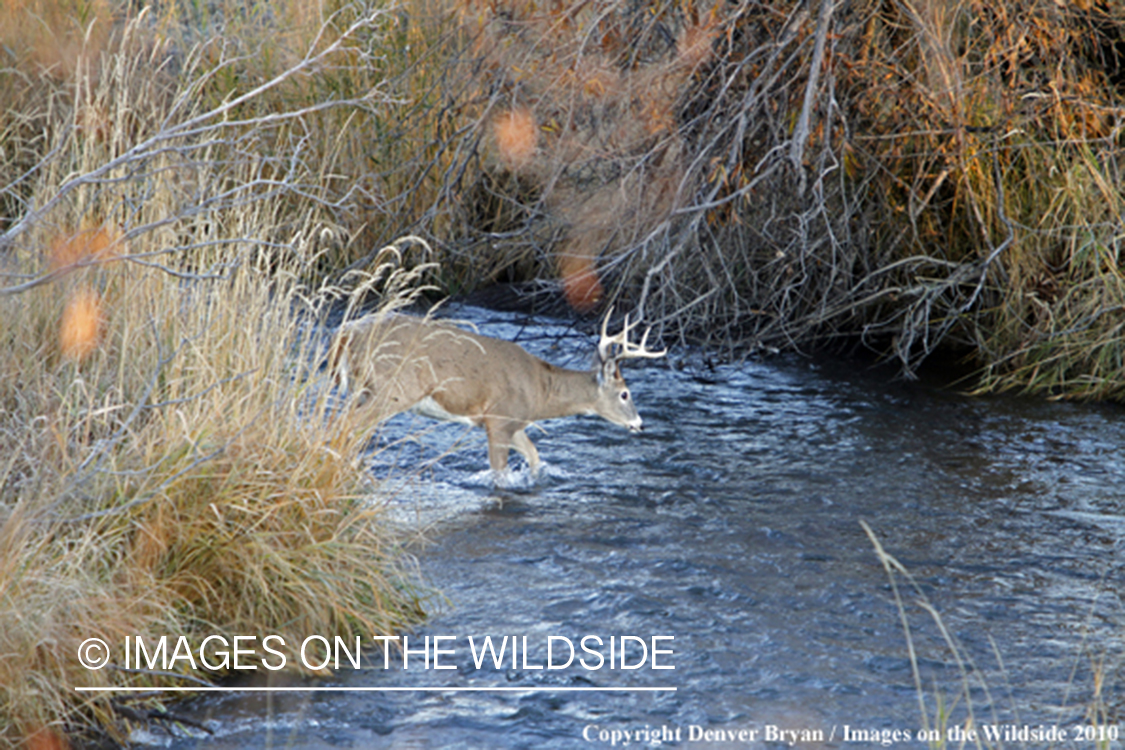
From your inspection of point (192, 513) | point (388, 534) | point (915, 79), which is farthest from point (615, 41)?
point (192, 513)

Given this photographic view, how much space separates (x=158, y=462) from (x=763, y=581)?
2793mm

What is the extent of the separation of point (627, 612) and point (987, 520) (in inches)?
91.2

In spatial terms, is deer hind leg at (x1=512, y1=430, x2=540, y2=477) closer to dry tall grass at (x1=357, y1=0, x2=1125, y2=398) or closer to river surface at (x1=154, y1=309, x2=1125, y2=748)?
river surface at (x1=154, y1=309, x2=1125, y2=748)

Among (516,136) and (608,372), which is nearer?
(608,372)

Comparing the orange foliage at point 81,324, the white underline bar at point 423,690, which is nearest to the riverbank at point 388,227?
the orange foliage at point 81,324

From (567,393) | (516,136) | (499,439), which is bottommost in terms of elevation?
(499,439)

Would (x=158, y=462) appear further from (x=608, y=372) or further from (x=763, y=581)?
(x=608, y=372)

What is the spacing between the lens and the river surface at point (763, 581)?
13.6 feet

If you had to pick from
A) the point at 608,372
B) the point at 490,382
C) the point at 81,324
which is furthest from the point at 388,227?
the point at 81,324

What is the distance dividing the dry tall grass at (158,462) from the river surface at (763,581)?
0.98 feet

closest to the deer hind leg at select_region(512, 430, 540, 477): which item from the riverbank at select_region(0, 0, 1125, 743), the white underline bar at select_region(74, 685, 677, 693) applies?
the riverbank at select_region(0, 0, 1125, 743)

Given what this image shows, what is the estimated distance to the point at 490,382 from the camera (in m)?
7.52

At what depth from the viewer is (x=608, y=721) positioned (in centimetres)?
418

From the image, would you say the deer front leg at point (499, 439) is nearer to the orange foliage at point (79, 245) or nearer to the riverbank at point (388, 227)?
the riverbank at point (388, 227)
